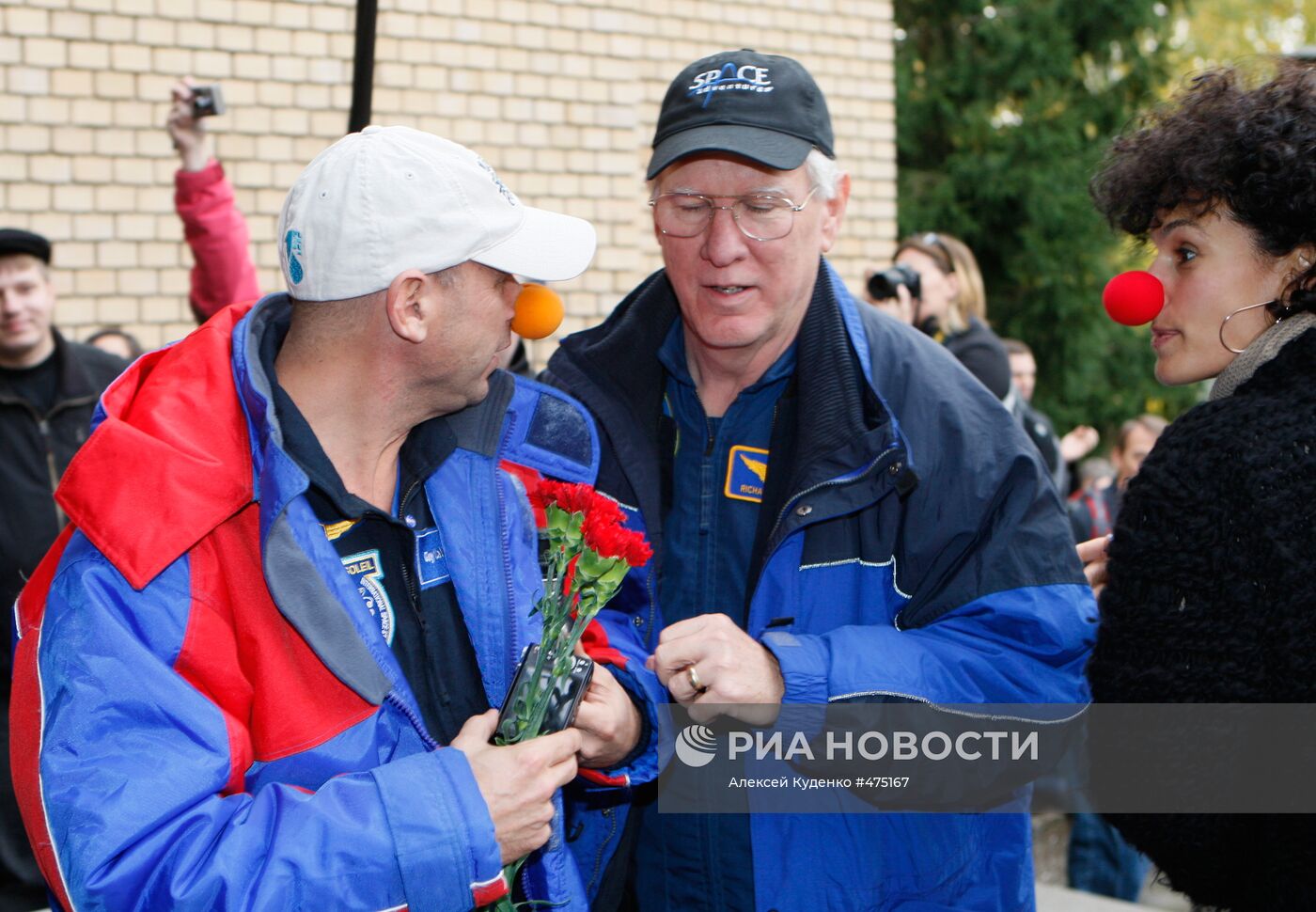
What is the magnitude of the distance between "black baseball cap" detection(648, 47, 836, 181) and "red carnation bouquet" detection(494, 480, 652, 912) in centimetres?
88

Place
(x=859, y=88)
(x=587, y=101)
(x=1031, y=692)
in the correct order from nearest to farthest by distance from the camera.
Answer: (x=1031, y=692)
(x=587, y=101)
(x=859, y=88)

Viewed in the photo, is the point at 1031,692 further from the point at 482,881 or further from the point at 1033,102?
the point at 1033,102

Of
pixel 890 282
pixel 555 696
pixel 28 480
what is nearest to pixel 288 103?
pixel 28 480

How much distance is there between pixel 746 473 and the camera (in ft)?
8.29

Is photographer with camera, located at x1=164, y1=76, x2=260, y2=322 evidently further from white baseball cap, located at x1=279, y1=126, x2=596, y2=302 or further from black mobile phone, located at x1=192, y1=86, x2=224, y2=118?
white baseball cap, located at x1=279, y1=126, x2=596, y2=302

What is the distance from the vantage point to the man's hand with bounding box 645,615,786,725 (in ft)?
6.73

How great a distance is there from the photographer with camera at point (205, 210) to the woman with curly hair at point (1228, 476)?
3.08 metres

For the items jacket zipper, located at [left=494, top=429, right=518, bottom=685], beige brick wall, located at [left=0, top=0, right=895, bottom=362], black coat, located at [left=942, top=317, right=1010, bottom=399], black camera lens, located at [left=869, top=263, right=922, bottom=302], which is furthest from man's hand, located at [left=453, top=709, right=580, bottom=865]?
beige brick wall, located at [left=0, top=0, right=895, bottom=362]

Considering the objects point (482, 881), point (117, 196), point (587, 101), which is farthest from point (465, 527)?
point (587, 101)

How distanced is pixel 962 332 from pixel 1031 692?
137 inches

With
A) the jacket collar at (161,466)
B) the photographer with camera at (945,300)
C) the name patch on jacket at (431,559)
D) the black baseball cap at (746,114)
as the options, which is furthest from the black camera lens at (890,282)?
the jacket collar at (161,466)

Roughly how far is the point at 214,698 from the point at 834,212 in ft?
5.31

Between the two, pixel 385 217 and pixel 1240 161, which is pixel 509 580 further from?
pixel 1240 161

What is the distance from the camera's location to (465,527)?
2.02 m
